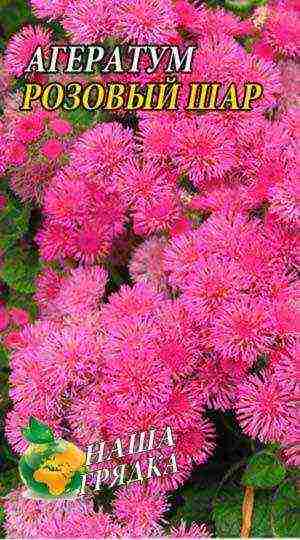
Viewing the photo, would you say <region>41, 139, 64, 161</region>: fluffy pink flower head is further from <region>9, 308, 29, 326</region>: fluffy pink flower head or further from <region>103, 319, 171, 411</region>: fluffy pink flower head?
<region>103, 319, 171, 411</region>: fluffy pink flower head

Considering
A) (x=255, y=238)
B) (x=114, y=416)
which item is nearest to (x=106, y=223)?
(x=255, y=238)

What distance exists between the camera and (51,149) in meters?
2.60

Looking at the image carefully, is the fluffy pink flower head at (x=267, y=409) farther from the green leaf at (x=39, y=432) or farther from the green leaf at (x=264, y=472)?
the green leaf at (x=39, y=432)

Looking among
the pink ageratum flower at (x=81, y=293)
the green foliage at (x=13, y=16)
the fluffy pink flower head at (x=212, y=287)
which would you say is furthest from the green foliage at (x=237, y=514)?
the green foliage at (x=13, y=16)

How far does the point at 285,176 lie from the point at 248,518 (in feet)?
2.74

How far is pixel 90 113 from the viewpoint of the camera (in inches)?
109

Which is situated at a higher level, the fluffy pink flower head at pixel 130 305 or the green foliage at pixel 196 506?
the fluffy pink flower head at pixel 130 305

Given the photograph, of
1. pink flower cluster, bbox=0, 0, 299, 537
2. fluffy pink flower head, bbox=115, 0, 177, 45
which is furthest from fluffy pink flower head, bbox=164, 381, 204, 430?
fluffy pink flower head, bbox=115, 0, 177, 45

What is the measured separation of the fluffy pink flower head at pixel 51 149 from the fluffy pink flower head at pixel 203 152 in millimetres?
364

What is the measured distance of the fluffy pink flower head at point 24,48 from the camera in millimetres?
2750

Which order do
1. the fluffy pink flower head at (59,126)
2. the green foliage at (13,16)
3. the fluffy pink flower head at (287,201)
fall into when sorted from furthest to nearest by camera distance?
the green foliage at (13,16) < the fluffy pink flower head at (59,126) < the fluffy pink flower head at (287,201)

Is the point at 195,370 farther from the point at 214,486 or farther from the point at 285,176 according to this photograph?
the point at 285,176

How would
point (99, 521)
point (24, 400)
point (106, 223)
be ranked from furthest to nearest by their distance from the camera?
point (106, 223) → point (24, 400) → point (99, 521)

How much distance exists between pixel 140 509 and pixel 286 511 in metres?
0.34
